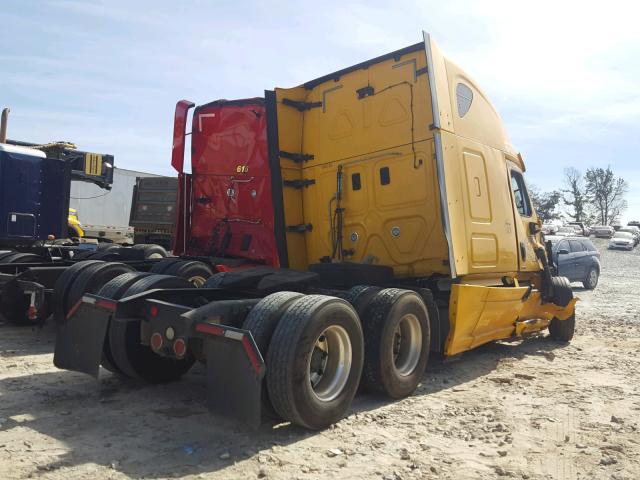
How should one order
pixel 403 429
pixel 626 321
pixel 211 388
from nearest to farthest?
1. pixel 211 388
2. pixel 403 429
3. pixel 626 321

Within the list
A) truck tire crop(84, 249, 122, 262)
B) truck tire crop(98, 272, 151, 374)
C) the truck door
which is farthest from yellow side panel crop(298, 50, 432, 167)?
truck tire crop(84, 249, 122, 262)

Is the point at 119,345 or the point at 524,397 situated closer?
the point at 119,345

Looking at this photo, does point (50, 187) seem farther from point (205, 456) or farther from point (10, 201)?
point (205, 456)

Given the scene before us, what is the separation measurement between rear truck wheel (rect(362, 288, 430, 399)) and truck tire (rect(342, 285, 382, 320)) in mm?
43

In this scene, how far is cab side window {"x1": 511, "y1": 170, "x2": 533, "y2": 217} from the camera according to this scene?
7055 mm

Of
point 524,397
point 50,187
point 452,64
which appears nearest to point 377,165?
point 452,64

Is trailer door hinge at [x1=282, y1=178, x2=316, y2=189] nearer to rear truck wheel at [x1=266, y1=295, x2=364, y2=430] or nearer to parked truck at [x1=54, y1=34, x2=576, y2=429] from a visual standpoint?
parked truck at [x1=54, y1=34, x2=576, y2=429]

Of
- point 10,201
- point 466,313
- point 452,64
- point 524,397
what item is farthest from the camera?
point 10,201

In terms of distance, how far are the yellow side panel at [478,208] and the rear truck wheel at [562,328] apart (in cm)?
179

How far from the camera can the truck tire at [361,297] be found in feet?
15.7

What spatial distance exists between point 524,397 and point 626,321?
248 inches

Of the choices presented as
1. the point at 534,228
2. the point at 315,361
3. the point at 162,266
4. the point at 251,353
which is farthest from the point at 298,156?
the point at 251,353

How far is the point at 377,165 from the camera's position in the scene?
629 cm

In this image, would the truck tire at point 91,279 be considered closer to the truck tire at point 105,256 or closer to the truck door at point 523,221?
the truck tire at point 105,256
